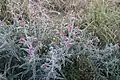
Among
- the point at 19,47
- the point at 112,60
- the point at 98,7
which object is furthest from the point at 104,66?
the point at 98,7

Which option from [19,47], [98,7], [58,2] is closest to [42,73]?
[19,47]

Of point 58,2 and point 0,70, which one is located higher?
point 58,2

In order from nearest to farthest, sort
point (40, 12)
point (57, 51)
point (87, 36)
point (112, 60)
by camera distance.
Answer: point (57, 51) < point (112, 60) < point (87, 36) < point (40, 12)

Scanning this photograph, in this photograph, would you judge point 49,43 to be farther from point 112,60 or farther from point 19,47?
point 112,60

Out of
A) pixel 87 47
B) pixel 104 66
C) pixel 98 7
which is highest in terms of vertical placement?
pixel 98 7

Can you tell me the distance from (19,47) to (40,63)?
19 cm

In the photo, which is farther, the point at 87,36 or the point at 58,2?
the point at 58,2

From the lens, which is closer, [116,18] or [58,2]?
[116,18]

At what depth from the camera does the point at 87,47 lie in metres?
2.14

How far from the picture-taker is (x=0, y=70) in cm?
202

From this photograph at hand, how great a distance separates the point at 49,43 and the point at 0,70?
40 cm

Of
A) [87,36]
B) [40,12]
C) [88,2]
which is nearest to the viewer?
[87,36]

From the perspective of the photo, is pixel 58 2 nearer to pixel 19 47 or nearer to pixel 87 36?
pixel 87 36

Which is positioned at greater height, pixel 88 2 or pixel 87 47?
pixel 88 2
